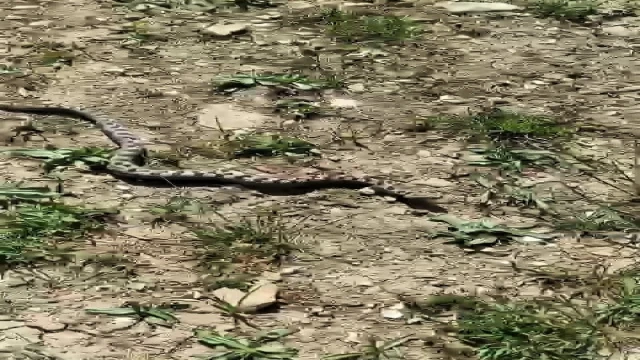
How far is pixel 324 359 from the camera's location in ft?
10.6

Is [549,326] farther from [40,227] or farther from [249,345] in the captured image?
[40,227]

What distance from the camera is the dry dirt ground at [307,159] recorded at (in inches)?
137

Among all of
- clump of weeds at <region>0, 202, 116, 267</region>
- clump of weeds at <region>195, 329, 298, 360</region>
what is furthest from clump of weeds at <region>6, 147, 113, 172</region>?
clump of weeds at <region>195, 329, 298, 360</region>

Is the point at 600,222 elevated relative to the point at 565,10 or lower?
lower

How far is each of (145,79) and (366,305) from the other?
2.55m

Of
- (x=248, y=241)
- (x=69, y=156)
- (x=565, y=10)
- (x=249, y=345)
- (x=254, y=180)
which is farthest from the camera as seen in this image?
(x=565, y=10)

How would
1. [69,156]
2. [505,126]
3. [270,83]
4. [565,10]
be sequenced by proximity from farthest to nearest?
[565,10] → [270,83] → [505,126] → [69,156]

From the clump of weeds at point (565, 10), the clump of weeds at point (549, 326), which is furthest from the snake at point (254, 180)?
the clump of weeds at point (565, 10)

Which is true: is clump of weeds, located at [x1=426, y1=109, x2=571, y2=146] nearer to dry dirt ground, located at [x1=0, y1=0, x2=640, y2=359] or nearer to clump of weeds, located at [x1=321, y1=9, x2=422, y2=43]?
dry dirt ground, located at [x1=0, y1=0, x2=640, y2=359]

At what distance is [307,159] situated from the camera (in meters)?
4.81

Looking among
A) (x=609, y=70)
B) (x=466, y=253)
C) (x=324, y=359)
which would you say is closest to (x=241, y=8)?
(x=609, y=70)

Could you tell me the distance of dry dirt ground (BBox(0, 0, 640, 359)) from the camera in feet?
11.5

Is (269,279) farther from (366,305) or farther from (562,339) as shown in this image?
(562,339)

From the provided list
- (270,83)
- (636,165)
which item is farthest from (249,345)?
(270,83)
